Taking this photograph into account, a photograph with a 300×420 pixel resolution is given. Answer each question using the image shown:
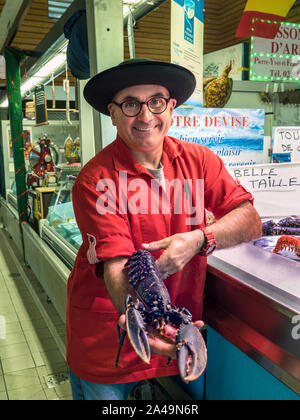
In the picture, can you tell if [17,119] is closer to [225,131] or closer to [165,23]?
[225,131]

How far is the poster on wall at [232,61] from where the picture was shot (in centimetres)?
319

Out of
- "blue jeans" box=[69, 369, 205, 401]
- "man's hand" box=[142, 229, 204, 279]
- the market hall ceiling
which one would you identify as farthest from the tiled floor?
the market hall ceiling

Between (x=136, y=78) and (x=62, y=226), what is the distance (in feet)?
9.70

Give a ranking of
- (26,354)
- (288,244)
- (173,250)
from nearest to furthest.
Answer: (173,250), (288,244), (26,354)

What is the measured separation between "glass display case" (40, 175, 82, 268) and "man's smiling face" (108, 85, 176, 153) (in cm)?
208

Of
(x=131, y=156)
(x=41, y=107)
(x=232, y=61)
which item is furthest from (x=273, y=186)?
(x=41, y=107)

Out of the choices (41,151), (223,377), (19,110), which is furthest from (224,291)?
(19,110)

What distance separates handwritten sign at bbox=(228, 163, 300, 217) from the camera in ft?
6.43

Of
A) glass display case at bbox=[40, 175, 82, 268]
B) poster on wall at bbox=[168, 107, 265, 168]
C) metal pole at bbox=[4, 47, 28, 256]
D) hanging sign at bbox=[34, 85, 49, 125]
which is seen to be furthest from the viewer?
metal pole at bbox=[4, 47, 28, 256]

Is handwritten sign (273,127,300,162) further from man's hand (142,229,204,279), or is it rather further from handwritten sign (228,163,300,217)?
man's hand (142,229,204,279)

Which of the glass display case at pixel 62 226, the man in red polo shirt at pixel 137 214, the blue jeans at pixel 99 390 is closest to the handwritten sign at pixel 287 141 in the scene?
the man in red polo shirt at pixel 137 214

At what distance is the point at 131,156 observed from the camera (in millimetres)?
1483

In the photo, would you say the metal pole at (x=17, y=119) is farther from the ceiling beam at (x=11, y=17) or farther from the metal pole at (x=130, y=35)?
the metal pole at (x=130, y=35)
